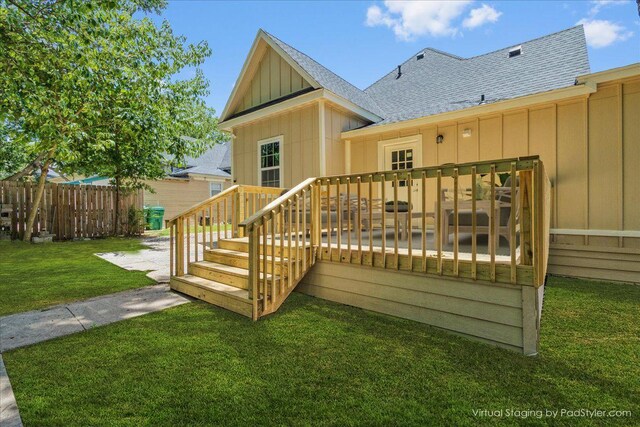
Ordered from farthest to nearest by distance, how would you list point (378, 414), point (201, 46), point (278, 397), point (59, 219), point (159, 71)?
point (201, 46)
point (59, 219)
point (159, 71)
point (278, 397)
point (378, 414)

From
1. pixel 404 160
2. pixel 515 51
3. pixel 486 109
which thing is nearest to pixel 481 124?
pixel 486 109

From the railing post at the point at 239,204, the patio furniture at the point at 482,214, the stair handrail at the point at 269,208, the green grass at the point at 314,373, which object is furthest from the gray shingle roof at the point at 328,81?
the green grass at the point at 314,373

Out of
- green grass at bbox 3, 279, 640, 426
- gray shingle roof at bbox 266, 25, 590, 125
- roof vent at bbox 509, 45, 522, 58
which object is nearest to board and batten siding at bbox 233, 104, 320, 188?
gray shingle roof at bbox 266, 25, 590, 125

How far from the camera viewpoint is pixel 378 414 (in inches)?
72.9

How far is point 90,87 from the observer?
6680 mm

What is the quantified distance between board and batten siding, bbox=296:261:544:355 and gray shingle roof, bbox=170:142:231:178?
1446 centimetres

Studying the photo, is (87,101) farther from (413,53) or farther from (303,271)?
(413,53)

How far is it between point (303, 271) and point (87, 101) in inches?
259

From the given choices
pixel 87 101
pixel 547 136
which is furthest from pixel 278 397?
pixel 87 101

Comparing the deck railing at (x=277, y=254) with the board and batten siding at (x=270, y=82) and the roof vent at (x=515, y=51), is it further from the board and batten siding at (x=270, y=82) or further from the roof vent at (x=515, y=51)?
the roof vent at (x=515, y=51)

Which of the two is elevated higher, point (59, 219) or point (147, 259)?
point (59, 219)

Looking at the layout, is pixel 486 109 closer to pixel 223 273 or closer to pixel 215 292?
pixel 223 273

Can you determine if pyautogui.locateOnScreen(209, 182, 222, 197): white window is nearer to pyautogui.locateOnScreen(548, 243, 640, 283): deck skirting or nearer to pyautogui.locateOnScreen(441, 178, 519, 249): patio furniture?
pyautogui.locateOnScreen(441, 178, 519, 249): patio furniture

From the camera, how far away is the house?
289cm
